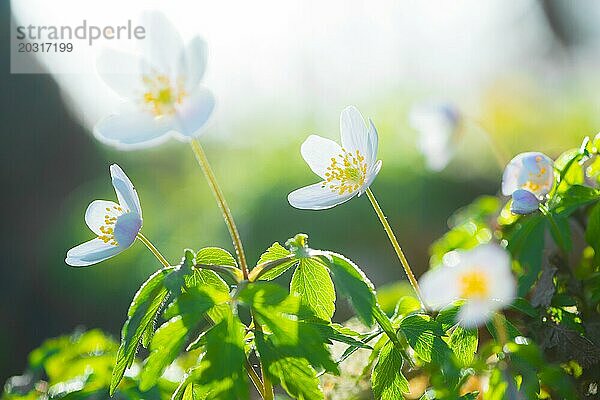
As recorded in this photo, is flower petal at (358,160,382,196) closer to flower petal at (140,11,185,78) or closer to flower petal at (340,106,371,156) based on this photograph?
flower petal at (340,106,371,156)

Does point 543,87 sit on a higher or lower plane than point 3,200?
higher

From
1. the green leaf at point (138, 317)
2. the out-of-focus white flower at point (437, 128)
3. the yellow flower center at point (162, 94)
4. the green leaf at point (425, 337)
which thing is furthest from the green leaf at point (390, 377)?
the out-of-focus white flower at point (437, 128)

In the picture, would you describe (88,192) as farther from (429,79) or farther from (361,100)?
(429,79)

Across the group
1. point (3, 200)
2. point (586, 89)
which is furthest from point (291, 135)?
point (586, 89)

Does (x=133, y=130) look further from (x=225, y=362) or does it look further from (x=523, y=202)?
(x=523, y=202)

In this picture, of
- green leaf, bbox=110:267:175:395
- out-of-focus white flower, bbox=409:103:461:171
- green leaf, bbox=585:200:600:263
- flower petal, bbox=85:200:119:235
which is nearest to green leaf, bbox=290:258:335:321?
green leaf, bbox=110:267:175:395

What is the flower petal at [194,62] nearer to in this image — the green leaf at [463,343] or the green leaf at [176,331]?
the green leaf at [176,331]
